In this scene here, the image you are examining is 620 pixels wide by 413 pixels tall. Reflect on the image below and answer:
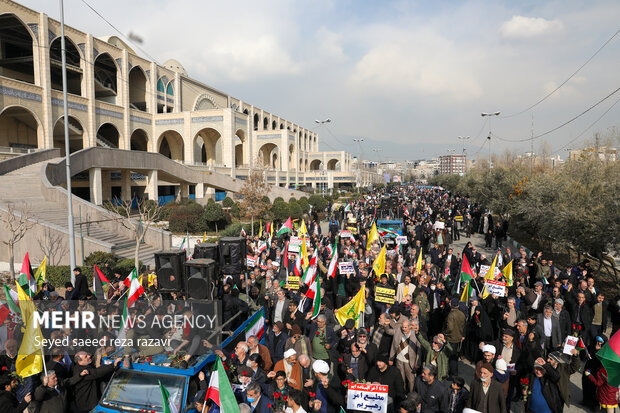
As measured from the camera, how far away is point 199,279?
682cm

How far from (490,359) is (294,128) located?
276ft

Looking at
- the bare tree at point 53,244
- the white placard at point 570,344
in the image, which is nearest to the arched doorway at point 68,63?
the bare tree at point 53,244

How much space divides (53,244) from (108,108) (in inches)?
1001

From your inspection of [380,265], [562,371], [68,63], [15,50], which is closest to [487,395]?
[562,371]

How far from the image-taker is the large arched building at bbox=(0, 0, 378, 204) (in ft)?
94.4

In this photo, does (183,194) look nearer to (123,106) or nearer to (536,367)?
(123,106)

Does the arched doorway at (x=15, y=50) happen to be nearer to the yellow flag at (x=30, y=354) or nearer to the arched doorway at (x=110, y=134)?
the arched doorway at (x=110, y=134)

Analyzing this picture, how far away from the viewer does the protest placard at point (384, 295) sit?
26.2 ft

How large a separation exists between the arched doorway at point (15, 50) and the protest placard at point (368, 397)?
122 feet

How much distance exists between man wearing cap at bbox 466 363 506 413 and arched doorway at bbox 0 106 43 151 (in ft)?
119

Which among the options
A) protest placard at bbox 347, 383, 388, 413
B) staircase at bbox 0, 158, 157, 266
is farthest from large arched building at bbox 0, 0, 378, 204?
protest placard at bbox 347, 383, 388, 413

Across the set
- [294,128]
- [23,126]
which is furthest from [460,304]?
[294,128]

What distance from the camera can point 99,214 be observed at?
61.4ft

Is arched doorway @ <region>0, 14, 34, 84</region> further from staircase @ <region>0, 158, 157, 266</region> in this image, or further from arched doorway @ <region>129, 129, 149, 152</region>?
staircase @ <region>0, 158, 157, 266</region>
